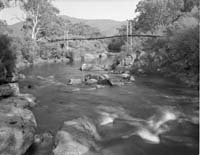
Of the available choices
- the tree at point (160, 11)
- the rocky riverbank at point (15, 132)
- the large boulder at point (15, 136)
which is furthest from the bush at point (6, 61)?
the tree at point (160, 11)

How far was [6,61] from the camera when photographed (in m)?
11.8

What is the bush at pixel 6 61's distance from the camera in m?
10.9

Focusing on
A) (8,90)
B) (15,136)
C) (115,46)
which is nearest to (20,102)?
(8,90)

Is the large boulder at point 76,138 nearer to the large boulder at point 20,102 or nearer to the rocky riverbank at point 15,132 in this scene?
the rocky riverbank at point 15,132

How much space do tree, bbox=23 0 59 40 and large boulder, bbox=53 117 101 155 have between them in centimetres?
2668

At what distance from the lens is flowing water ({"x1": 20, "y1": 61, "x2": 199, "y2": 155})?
5.71 m

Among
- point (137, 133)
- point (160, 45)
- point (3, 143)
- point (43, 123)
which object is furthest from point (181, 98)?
point (160, 45)

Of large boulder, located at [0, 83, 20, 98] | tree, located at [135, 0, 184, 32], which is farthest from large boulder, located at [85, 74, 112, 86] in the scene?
tree, located at [135, 0, 184, 32]

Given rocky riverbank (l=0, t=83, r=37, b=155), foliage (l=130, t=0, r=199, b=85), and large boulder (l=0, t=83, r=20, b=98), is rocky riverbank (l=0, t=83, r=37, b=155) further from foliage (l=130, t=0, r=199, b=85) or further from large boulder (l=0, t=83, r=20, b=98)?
foliage (l=130, t=0, r=199, b=85)

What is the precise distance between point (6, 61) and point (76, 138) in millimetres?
8466

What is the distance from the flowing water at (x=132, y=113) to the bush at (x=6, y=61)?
146 cm

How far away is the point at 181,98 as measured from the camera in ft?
32.9

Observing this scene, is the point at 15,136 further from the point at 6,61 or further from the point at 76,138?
the point at 6,61

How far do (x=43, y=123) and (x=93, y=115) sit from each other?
2.04m
